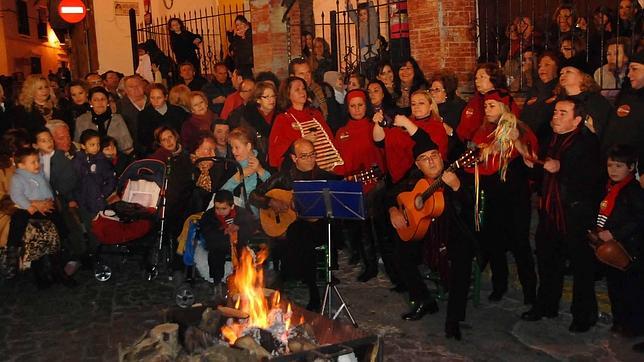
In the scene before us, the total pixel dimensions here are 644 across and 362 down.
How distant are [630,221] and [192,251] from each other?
429cm

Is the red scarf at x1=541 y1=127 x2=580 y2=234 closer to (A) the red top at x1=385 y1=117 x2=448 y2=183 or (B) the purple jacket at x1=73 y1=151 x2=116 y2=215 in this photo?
(A) the red top at x1=385 y1=117 x2=448 y2=183

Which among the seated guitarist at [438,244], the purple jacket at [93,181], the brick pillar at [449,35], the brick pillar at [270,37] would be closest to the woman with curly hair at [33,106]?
the purple jacket at [93,181]

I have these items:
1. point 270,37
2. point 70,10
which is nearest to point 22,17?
point 70,10

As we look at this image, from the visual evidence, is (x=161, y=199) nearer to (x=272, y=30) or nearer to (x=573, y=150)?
(x=573, y=150)

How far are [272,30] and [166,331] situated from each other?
10.3 meters

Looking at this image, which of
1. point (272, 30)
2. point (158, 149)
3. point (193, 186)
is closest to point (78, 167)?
point (158, 149)

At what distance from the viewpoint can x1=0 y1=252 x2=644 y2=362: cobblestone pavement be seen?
5652 mm

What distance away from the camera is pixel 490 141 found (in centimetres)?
626

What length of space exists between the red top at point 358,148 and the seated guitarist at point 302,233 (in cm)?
73

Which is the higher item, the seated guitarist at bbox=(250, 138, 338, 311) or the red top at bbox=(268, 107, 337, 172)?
the red top at bbox=(268, 107, 337, 172)

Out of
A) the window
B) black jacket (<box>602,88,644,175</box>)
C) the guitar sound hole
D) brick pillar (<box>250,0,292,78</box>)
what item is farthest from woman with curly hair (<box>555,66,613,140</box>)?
the window

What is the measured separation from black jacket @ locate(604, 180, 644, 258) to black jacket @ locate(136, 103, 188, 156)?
5.84 m

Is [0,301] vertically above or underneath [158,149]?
underneath

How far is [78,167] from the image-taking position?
849cm
